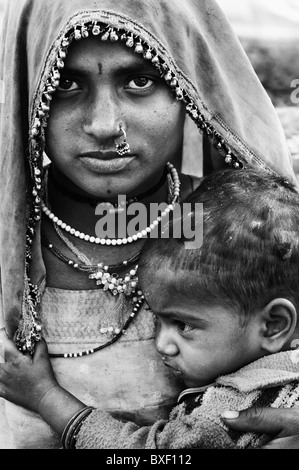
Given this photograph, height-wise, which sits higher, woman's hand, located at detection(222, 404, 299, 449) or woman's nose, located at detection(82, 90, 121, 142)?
woman's nose, located at detection(82, 90, 121, 142)

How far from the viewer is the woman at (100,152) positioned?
1.60 meters

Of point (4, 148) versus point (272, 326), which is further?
point (4, 148)

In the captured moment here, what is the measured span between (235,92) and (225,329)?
660mm

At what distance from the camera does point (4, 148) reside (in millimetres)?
1717

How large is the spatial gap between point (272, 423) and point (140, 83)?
843 millimetres

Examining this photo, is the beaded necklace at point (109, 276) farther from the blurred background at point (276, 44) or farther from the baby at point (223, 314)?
the blurred background at point (276, 44)

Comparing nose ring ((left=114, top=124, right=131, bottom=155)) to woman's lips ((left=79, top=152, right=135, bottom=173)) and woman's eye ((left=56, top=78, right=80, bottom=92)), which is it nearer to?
woman's lips ((left=79, top=152, right=135, bottom=173))

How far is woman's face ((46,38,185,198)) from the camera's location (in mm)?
1595

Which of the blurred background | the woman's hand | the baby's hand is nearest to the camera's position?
the woman's hand

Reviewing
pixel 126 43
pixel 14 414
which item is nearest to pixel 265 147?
pixel 126 43

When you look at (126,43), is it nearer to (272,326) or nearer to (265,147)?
(265,147)

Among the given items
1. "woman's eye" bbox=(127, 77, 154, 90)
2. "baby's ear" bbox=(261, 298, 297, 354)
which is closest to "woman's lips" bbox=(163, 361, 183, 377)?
"baby's ear" bbox=(261, 298, 297, 354)

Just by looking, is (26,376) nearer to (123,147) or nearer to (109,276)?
(109,276)

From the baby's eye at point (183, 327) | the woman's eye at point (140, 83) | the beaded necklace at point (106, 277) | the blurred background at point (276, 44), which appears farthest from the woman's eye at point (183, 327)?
the blurred background at point (276, 44)
